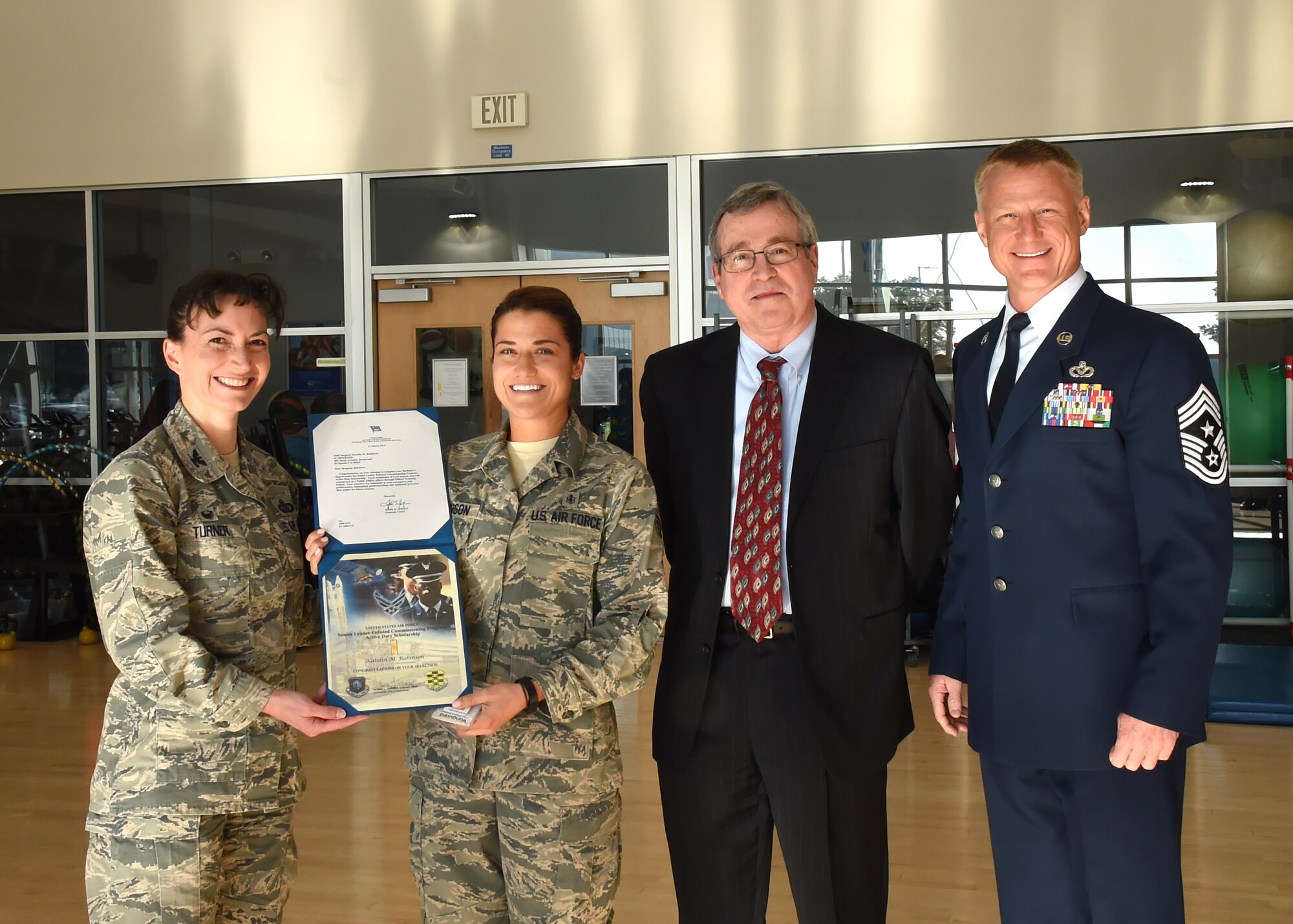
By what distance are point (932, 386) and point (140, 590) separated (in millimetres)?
1494

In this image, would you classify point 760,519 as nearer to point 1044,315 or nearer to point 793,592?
point 793,592

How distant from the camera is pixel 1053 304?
2014 millimetres

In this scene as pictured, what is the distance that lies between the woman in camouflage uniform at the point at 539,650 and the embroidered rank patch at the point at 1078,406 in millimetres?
738

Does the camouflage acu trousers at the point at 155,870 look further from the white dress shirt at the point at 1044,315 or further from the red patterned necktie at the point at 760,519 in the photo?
the white dress shirt at the point at 1044,315

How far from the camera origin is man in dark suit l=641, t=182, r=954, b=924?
2047mm

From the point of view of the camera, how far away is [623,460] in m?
2.09

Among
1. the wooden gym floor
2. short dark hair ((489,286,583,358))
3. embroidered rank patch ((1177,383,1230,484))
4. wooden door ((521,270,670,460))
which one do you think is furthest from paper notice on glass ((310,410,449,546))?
wooden door ((521,270,670,460))


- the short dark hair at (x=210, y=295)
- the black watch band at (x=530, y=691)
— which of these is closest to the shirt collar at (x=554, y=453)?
the black watch band at (x=530, y=691)

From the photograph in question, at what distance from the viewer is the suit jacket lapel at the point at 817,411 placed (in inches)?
81.7

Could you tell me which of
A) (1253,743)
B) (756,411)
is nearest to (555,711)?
(756,411)

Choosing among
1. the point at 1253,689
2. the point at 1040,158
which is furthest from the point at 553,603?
the point at 1253,689

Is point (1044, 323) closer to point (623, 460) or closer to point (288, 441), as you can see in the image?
point (623, 460)

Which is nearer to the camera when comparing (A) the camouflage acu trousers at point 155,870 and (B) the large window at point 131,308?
(A) the camouflage acu trousers at point 155,870

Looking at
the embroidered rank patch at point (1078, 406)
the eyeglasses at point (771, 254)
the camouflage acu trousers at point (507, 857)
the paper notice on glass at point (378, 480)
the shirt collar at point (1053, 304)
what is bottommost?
the camouflage acu trousers at point (507, 857)
